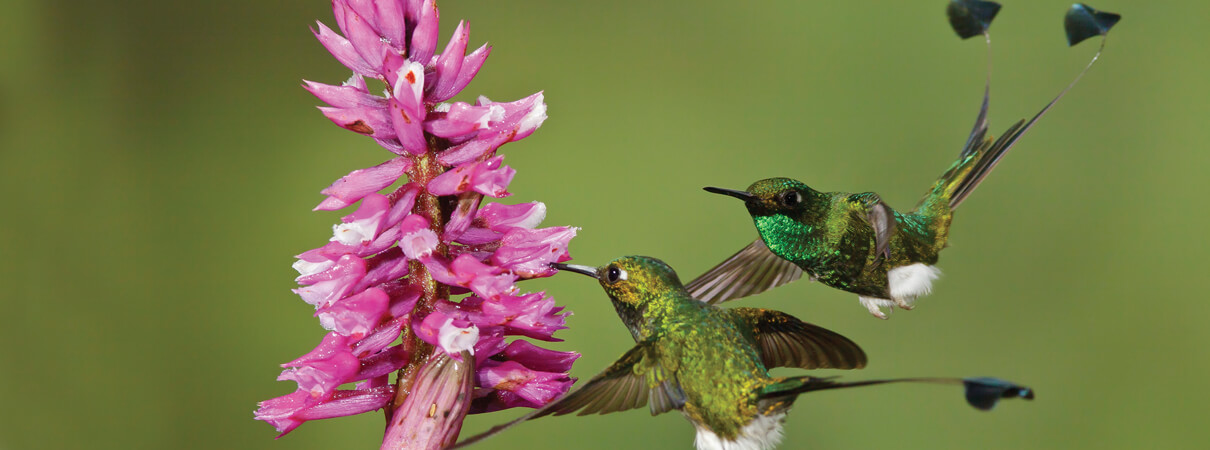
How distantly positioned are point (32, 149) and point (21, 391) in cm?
44

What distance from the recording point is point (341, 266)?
604 millimetres

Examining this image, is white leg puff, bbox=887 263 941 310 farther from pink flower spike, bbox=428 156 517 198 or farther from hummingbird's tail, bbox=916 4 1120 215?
pink flower spike, bbox=428 156 517 198

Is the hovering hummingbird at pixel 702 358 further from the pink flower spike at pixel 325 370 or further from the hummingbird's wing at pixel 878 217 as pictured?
the pink flower spike at pixel 325 370

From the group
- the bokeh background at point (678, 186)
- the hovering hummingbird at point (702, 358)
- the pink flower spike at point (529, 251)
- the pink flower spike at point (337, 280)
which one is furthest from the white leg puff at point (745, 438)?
the bokeh background at point (678, 186)

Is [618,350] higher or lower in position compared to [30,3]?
lower

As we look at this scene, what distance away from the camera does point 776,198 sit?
0.77 m

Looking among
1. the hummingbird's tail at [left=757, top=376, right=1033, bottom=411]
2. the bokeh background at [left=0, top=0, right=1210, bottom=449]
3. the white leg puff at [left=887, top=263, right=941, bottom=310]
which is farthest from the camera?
the bokeh background at [left=0, top=0, right=1210, bottom=449]

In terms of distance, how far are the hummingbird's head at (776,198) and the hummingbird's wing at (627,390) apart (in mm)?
146

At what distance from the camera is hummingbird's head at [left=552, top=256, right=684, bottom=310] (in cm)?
77

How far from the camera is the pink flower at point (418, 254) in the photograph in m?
0.58

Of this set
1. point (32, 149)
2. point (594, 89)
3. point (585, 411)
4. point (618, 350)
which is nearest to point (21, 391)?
point (32, 149)

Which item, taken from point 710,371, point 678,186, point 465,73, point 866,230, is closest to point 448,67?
point 465,73

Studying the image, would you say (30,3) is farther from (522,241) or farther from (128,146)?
(522,241)

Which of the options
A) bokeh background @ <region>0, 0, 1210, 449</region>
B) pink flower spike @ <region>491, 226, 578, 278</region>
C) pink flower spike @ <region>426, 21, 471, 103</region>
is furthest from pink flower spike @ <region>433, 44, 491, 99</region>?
bokeh background @ <region>0, 0, 1210, 449</region>
